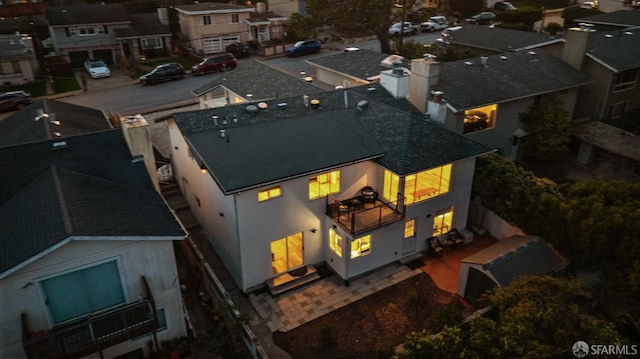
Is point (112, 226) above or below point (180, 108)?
above

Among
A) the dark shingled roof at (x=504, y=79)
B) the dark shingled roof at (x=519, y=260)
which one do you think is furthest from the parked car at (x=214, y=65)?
the dark shingled roof at (x=519, y=260)

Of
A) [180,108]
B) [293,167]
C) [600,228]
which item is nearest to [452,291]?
[600,228]

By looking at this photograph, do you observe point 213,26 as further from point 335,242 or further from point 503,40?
point 335,242

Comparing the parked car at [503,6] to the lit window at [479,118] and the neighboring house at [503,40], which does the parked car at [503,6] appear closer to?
the neighboring house at [503,40]

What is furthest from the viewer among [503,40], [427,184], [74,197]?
[503,40]

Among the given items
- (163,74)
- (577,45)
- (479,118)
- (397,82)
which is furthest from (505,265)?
(163,74)

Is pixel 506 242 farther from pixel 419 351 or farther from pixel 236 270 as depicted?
pixel 236 270
